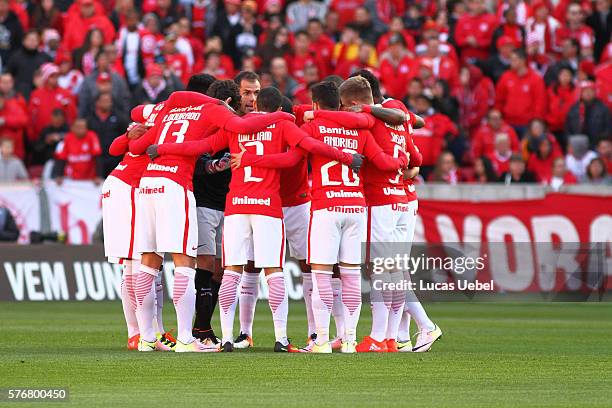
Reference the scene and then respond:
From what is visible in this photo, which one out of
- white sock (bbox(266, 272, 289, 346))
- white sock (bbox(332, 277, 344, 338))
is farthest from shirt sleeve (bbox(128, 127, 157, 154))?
white sock (bbox(332, 277, 344, 338))

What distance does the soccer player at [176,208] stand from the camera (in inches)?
524

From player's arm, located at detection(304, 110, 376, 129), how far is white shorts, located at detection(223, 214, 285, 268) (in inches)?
40.8

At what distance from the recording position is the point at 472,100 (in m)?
27.2

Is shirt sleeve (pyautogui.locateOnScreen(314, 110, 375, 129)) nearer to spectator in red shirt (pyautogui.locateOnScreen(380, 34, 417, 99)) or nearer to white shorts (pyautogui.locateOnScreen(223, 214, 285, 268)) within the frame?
white shorts (pyautogui.locateOnScreen(223, 214, 285, 268))

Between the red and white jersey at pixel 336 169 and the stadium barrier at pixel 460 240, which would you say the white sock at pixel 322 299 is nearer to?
the red and white jersey at pixel 336 169

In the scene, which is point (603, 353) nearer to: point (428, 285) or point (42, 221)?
point (428, 285)

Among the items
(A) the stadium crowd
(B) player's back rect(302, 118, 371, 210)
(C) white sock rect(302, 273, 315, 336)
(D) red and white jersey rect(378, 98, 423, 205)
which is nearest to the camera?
(B) player's back rect(302, 118, 371, 210)

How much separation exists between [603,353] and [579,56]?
49.4 feet

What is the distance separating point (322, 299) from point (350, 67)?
1481cm

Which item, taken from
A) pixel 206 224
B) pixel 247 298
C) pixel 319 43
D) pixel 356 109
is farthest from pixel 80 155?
pixel 356 109

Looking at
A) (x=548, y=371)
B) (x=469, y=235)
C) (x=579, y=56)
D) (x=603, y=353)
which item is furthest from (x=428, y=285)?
(x=579, y=56)

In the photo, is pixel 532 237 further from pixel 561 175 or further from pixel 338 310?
pixel 338 310

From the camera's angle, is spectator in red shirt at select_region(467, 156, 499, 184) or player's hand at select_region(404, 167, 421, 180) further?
spectator in red shirt at select_region(467, 156, 499, 184)

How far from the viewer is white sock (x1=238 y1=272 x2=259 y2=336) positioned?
14180mm
